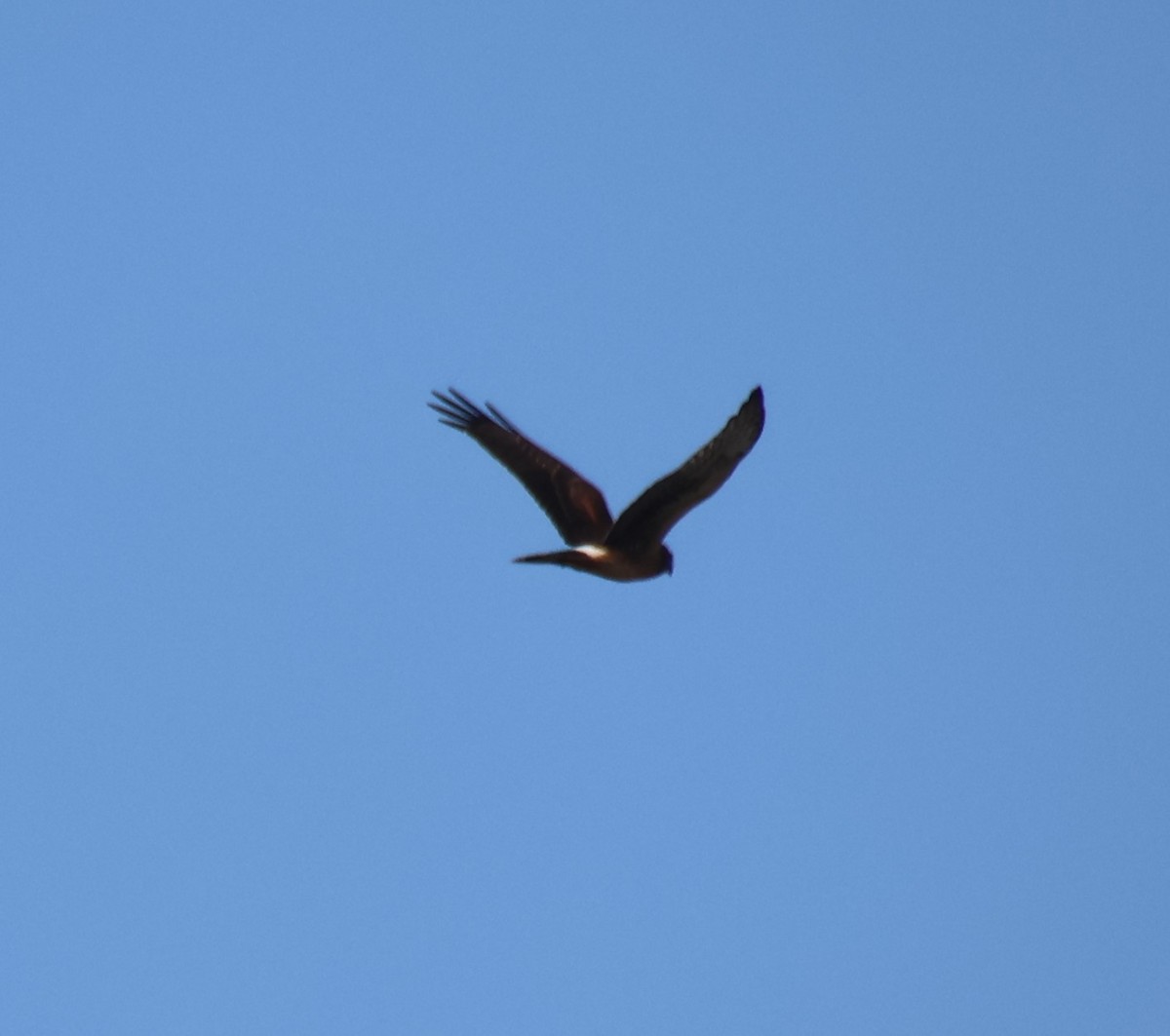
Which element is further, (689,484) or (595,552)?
(595,552)

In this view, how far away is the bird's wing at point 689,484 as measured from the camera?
16.1 metres

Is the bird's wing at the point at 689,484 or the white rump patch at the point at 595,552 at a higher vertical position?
the bird's wing at the point at 689,484

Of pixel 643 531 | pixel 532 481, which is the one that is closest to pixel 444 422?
pixel 532 481

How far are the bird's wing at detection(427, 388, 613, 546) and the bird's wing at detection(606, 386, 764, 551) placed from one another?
1.50 metres

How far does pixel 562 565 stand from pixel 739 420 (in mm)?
1966

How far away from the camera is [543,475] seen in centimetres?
1894

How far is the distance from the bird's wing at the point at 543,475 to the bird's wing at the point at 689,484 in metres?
1.50

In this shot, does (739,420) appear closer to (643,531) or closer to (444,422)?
(643,531)

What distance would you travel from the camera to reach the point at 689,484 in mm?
16312

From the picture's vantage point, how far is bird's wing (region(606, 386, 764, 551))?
52.8 ft

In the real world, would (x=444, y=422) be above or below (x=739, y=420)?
above

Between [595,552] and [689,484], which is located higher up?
[689,484]

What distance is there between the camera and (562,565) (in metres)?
16.3

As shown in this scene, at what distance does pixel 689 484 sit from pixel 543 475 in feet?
9.66
